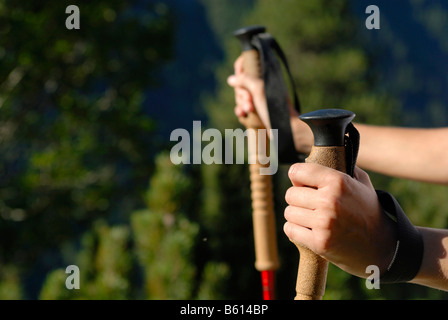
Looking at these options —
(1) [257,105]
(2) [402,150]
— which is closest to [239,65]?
(1) [257,105]

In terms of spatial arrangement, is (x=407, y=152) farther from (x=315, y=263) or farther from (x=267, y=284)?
(x=315, y=263)

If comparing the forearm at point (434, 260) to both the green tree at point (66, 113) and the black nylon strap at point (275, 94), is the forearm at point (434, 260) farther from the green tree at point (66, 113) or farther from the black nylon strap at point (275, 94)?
the green tree at point (66, 113)

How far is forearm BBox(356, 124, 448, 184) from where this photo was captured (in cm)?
162

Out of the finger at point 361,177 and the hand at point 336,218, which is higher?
the finger at point 361,177

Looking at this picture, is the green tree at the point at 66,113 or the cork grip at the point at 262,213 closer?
the cork grip at the point at 262,213

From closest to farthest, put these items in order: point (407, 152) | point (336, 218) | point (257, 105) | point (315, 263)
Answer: point (336, 218), point (315, 263), point (407, 152), point (257, 105)

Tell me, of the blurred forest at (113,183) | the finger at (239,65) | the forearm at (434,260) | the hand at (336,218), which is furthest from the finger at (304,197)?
the blurred forest at (113,183)

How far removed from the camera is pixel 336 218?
77cm

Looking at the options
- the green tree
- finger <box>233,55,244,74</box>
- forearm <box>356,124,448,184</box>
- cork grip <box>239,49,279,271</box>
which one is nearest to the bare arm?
forearm <box>356,124,448,184</box>

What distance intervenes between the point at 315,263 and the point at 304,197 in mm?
159

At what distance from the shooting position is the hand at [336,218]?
77cm

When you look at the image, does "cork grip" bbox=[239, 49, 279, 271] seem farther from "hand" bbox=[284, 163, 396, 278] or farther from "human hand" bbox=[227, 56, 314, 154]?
"hand" bbox=[284, 163, 396, 278]
